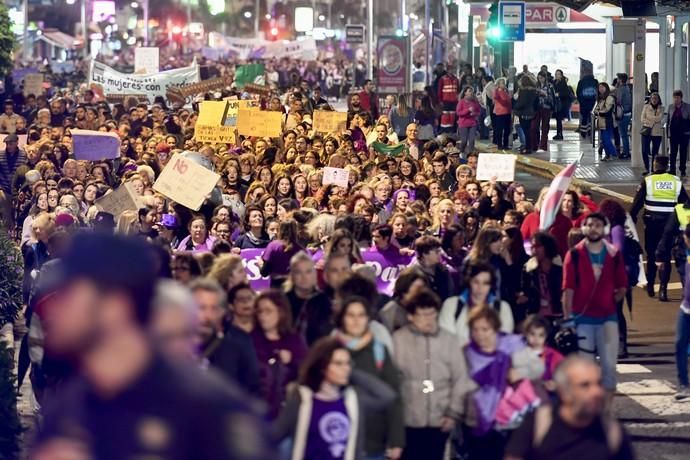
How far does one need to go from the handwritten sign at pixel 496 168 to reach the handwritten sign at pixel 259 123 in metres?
6.27

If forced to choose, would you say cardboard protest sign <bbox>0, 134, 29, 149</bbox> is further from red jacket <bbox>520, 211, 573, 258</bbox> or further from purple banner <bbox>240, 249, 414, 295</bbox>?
purple banner <bbox>240, 249, 414, 295</bbox>

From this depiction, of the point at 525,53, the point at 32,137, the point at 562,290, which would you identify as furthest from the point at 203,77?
the point at 562,290

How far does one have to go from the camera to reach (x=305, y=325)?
953 centimetres

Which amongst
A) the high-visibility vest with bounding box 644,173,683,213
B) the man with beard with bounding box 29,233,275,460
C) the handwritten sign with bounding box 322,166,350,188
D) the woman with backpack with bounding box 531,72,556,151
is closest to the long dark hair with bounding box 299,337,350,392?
the man with beard with bounding box 29,233,275,460

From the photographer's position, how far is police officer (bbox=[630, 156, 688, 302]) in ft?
57.2

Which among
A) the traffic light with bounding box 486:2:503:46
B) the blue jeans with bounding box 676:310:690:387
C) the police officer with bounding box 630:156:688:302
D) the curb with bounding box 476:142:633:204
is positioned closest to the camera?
the blue jeans with bounding box 676:310:690:387

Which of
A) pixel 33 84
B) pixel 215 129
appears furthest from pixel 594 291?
pixel 33 84

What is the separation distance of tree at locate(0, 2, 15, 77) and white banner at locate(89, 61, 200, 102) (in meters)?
5.52

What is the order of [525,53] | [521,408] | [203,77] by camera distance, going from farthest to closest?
[203,77] → [525,53] → [521,408]

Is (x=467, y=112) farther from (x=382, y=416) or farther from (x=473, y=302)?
(x=382, y=416)

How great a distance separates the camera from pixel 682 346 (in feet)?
42.3

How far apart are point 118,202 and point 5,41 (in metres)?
28.5

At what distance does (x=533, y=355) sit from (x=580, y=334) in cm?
286

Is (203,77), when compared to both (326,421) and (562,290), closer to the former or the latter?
(562,290)
